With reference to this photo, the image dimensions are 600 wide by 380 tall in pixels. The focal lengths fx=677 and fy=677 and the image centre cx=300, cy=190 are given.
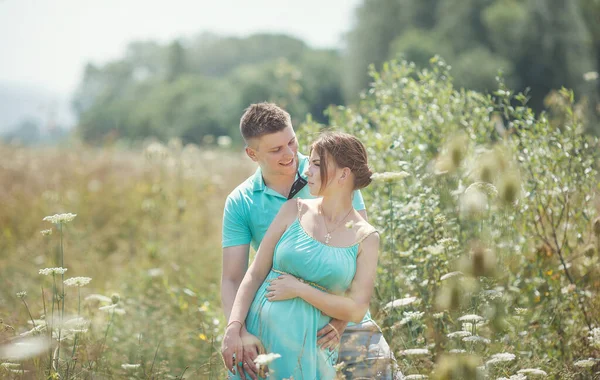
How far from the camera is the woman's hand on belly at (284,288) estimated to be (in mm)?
2924

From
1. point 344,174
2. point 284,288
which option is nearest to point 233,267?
point 284,288

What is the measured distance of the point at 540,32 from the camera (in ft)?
80.9

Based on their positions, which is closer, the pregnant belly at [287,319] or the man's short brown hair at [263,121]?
the pregnant belly at [287,319]

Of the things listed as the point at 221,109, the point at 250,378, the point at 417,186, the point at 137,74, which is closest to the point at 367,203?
the point at 417,186

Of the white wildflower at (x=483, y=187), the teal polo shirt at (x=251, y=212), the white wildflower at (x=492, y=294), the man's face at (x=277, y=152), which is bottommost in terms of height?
the white wildflower at (x=492, y=294)

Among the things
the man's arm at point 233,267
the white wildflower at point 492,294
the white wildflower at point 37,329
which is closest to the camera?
the white wildflower at point 492,294

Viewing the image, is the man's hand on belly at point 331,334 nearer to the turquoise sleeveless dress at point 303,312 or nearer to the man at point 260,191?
the turquoise sleeveless dress at point 303,312

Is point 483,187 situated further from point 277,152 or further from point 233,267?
point 233,267

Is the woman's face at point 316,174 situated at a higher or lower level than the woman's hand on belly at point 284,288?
higher

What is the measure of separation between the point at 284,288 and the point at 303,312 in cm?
14

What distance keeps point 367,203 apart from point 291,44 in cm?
9031

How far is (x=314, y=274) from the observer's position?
2.95m

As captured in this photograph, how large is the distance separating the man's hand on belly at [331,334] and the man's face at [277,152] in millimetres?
851

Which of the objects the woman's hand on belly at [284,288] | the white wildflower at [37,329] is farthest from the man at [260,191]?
the white wildflower at [37,329]
